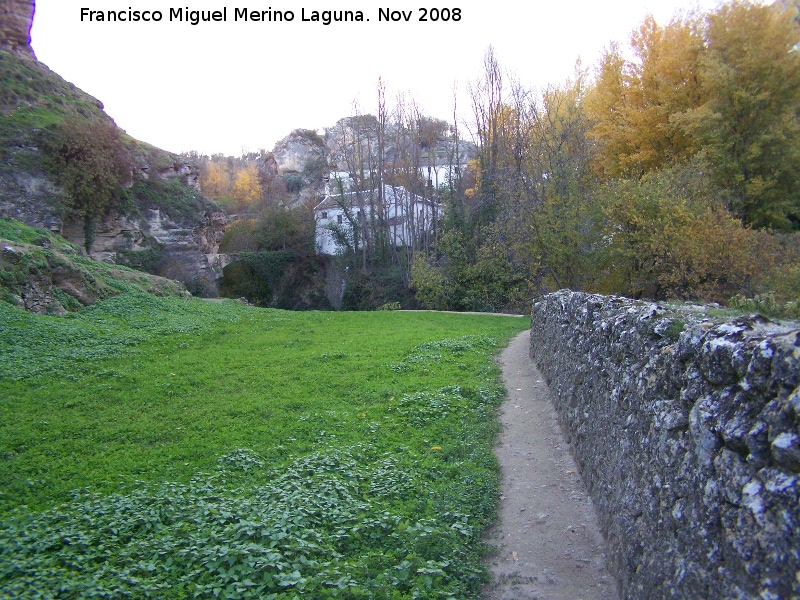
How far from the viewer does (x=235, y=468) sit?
21.3 ft

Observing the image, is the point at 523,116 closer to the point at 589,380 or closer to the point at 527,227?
the point at 527,227

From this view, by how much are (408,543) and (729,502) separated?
111 inches

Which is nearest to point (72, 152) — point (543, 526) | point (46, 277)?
point (46, 277)

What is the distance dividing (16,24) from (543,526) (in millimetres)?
33496

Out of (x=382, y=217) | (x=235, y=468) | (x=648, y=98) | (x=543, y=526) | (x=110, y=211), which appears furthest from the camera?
(x=382, y=217)

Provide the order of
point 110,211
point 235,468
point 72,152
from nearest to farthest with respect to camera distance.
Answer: point 235,468 → point 72,152 → point 110,211

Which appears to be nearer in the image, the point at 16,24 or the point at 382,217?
the point at 16,24

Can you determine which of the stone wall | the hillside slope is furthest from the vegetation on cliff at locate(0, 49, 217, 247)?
the stone wall

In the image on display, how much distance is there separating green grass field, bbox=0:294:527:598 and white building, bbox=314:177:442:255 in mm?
24442

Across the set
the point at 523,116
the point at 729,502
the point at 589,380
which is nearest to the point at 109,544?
the point at 729,502

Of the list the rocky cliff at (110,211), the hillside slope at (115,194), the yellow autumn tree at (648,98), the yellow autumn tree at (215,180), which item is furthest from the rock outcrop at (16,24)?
the yellow autumn tree at (215,180)

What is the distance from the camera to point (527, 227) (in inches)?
866

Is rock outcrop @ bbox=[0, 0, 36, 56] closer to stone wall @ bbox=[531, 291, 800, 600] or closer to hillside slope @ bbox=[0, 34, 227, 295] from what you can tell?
hillside slope @ bbox=[0, 34, 227, 295]

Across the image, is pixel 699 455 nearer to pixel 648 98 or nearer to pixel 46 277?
pixel 46 277
